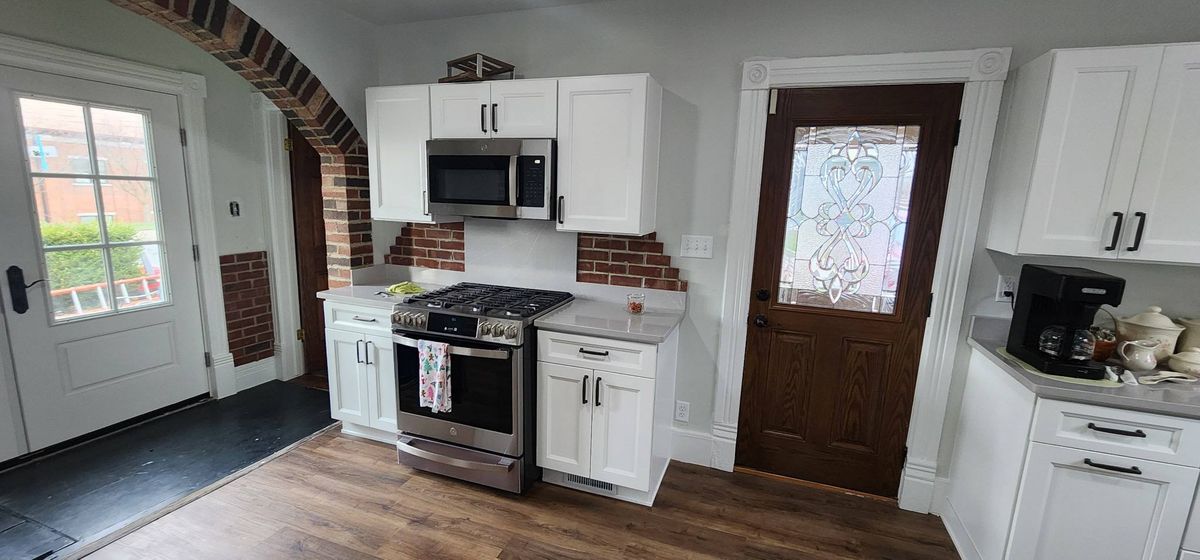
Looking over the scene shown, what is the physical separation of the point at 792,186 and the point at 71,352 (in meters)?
4.12

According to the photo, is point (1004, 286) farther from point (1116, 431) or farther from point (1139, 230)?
point (1116, 431)

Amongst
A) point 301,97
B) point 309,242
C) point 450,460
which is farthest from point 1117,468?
point 309,242

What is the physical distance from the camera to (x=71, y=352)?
2.75 metres

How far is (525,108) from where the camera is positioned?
248 cm

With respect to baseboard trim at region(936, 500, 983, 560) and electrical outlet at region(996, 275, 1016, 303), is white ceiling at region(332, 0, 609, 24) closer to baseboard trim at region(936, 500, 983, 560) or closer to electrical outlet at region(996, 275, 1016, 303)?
electrical outlet at region(996, 275, 1016, 303)

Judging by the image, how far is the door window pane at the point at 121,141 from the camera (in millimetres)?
2771

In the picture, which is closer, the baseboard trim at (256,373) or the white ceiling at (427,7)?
the white ceiling at (427,7)

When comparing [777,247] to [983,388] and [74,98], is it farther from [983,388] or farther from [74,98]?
[74,98]

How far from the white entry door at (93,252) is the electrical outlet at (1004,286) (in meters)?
4.74

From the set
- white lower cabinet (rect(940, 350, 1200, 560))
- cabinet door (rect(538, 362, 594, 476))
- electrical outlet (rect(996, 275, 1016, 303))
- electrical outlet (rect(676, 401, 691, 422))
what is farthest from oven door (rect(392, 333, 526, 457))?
electrical outlet (rect(996, 275, 1016, 303))

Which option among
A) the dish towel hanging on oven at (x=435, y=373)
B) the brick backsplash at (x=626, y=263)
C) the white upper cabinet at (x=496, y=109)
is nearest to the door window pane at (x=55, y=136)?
the white upper cabinet at (x=496, y=109)

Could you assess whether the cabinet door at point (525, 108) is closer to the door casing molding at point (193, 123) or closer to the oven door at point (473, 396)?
the oven door at point (473, 396)

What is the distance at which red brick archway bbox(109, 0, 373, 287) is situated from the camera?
7.06 ft

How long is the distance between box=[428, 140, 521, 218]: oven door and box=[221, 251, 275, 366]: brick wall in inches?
75.4
